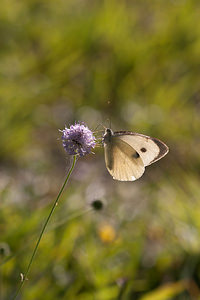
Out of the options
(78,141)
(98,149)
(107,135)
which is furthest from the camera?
(98,149)

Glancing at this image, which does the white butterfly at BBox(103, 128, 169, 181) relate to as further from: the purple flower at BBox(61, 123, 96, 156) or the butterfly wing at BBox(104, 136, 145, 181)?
the purple flower at BBox(61, 123, 96, 156)

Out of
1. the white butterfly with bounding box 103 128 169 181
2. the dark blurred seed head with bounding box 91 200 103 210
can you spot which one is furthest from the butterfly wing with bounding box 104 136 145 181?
the dark blurred seed head with bounding box 91 200 103 210

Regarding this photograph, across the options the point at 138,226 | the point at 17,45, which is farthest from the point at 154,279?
the point at 17,45

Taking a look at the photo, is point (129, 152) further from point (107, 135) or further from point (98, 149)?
point (98, 149)

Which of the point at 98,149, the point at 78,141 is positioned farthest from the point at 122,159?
the point at 98,149

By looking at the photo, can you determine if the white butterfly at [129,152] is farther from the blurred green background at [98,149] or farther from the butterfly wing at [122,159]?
the blurred green background at [98,149]

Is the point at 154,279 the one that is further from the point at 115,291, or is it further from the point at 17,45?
the point at 17,45

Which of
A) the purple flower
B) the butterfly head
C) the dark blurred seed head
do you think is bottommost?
the dark blurred seed head

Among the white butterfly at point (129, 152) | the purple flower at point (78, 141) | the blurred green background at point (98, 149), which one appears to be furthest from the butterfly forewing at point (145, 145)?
the purple flower at point (78, 141)
